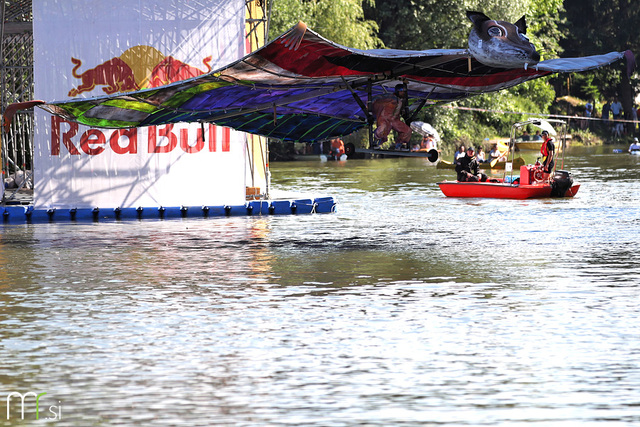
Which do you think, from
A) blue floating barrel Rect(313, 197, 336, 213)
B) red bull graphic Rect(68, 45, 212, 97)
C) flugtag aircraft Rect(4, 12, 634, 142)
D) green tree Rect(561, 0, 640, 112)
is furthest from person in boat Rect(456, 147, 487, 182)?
green tree Rect(561, 0, 640, 112)

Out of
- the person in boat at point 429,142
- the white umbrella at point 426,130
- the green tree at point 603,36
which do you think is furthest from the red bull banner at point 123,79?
the green tree at point 603,36

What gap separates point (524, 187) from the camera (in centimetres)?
3134

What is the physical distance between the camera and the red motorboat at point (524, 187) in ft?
104

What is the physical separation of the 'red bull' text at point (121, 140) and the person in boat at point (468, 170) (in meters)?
10.1

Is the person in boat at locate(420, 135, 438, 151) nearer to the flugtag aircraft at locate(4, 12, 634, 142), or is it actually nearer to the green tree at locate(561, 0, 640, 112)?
the flugtag aircraft at locate(4, 12, 634, 142)

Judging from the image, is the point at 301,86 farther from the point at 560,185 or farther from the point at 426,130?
the point at 426,130

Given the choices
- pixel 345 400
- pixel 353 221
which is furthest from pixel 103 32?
pixel 345 400

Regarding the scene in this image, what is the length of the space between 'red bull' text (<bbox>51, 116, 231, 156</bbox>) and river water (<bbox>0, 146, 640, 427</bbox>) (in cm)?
304

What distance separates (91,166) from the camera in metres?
26.3

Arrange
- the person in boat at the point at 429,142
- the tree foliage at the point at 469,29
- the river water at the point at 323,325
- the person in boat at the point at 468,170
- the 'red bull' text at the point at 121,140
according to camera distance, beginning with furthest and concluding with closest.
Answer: the tree foliage at the point at 469,29
the person in boat at the point at 429,142
the person in boat at the point at 468,170
the 'red bull' text at the point at 121,140
the river water at the point at 323,325

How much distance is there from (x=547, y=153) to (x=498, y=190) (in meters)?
1.79

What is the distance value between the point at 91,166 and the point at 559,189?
13.6 meters

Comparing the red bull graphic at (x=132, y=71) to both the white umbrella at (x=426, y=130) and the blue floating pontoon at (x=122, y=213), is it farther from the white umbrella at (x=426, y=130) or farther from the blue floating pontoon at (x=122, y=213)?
the white umbrella at (x=426, y=130)

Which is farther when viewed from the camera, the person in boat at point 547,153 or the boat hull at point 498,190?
the person in boat at point 547,153
